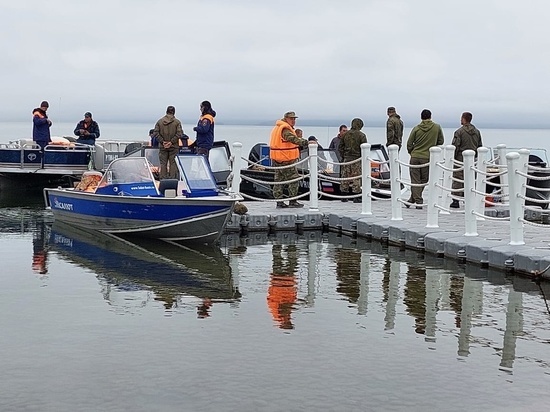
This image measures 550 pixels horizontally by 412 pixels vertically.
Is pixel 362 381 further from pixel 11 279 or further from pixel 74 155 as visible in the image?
pixel 74 155

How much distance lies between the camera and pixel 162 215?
1491cm

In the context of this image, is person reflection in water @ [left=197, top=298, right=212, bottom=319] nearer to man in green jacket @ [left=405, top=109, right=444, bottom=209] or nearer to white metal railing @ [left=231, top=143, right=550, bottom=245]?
white metal railing @ [left=231, top=143, right=550, bottom=245]

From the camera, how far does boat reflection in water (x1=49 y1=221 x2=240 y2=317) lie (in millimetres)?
10520

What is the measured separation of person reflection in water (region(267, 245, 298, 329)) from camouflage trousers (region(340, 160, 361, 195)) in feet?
15.3

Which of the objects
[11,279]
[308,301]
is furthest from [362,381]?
[11,279]

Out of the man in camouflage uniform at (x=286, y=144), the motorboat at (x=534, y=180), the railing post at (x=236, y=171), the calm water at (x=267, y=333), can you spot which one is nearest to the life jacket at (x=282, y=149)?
the man in camouflage uniform at (x=286, y=144)

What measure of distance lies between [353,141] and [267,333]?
10.4 meters

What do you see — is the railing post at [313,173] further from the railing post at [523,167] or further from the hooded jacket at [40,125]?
the hooded jacket at [40,125]

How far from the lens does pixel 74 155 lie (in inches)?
1008

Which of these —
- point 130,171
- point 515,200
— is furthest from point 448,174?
point 130,171

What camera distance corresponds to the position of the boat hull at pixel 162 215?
1459 cm

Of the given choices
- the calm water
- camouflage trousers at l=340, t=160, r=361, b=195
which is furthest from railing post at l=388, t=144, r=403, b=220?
camouflage trousers at l=340, t=160, r=361, b=195

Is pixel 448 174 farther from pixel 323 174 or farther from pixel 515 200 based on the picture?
pixel 323 174

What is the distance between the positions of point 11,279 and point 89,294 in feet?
5.17
